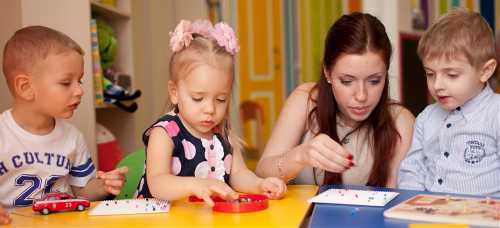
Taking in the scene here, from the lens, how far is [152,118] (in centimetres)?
341

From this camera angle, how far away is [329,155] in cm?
119

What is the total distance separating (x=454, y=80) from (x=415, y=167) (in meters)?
0.26

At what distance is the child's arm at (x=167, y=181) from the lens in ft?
3.78

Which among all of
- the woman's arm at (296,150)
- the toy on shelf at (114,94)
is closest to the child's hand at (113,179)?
the woman's arm at (296,150)

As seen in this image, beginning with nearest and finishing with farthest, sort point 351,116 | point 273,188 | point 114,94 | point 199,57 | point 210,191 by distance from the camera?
point 210,191 → point 273,188 → point 199,57 → point 351,116 → point 114,94

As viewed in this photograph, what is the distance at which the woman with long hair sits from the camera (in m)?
1.52

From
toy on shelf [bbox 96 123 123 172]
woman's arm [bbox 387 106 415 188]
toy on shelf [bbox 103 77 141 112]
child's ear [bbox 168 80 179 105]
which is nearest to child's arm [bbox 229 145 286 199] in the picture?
child's ear [bbox 168 80 179 105]

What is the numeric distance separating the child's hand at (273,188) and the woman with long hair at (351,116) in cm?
11

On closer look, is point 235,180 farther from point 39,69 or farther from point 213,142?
point 39,69

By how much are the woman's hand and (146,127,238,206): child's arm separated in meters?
0.19

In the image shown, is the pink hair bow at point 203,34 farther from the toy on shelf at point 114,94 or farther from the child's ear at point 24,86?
the toy on shelf at point 114,94

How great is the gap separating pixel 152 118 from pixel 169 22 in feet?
2.25

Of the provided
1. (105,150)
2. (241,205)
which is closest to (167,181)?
(241,205)

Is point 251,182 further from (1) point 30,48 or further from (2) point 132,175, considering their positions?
(1) point 30,48
